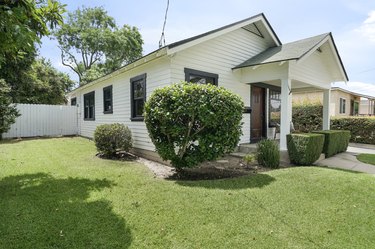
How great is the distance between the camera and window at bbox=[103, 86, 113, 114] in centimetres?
1108

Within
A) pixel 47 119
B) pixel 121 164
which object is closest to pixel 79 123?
pixel 47 119

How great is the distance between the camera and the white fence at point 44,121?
46.9 feet

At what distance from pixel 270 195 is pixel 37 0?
5.93 meters

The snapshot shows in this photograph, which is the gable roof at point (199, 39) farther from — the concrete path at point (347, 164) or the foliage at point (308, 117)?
the foliage at point (308, 117)

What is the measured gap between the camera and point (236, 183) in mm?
4965

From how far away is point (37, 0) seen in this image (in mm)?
4668

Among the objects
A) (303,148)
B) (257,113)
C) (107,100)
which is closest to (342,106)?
(257,113)

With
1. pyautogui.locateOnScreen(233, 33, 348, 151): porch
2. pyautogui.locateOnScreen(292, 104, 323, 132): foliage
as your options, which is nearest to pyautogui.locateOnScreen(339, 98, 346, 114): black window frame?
pyautogui.locateOnScreen(292, 104, 323, 132): foliage

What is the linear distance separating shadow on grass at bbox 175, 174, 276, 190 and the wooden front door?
4.36m

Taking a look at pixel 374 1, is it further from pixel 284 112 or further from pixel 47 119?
pixel 47 119

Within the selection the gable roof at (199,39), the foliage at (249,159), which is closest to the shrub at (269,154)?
the foliage at (249,159)

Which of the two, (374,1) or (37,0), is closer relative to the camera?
(37,0)

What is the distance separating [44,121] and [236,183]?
14.9 m

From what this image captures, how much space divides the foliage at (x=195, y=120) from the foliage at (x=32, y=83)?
13.3 m
